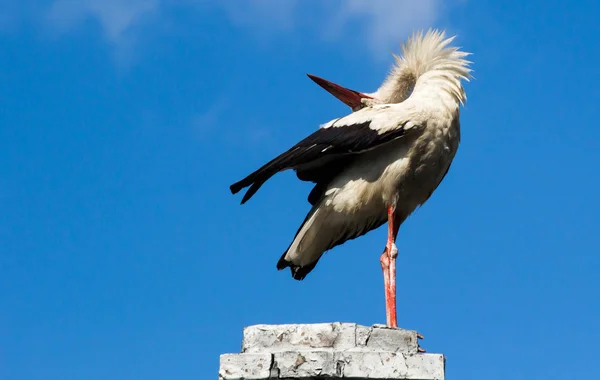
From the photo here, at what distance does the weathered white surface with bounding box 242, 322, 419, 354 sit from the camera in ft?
17.6

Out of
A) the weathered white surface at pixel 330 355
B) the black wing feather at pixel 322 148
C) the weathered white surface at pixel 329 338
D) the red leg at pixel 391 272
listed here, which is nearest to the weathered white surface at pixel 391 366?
the weathered white surface at pixel 330 355

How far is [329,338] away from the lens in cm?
539

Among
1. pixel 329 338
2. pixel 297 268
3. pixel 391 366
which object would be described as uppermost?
pixel 297 268

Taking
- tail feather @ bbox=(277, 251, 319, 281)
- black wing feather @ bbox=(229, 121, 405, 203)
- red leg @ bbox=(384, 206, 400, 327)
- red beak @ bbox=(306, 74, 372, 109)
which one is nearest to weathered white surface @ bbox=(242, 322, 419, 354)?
red leg @ bbox=(384, 206, 400, 327)

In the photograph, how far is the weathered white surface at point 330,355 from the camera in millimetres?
5199

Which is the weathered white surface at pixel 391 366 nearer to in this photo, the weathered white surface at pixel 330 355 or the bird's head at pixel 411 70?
the weathered white surface at pixel 330 355

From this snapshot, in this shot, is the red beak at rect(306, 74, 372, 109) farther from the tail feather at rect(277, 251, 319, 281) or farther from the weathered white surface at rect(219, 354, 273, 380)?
the weathered white surface at rect(219, 354, 273, 380)

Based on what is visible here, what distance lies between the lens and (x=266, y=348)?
5.51 metres

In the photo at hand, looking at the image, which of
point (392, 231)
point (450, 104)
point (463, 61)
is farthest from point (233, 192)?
point (463, 61)

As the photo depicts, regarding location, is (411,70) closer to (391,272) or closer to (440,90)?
(440,90)

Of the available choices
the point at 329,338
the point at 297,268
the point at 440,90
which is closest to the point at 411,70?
the point at 440,90

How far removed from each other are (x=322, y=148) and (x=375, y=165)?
0.49 metres

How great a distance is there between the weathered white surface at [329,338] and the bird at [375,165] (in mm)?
1180

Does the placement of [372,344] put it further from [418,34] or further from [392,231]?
[418,34]
